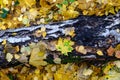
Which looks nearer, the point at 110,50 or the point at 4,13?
the point at 110,50

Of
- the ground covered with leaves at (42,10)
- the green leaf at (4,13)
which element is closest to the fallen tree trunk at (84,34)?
the ground covered with leaves at (42,10)

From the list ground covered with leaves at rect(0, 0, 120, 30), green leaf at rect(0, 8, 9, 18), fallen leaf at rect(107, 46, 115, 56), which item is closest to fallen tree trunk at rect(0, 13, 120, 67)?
fallen leaf at rect(107, 46, 115, 56)

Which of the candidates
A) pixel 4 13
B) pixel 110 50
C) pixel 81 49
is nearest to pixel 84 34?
pixel 81 49

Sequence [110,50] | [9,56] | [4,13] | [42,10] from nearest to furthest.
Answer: [110,50], [9,56], [42,10], [4,13]

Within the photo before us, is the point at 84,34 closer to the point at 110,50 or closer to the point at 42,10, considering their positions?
the point at 110,50

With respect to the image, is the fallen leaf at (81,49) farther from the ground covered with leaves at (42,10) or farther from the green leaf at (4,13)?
the green leaf at (4,13)

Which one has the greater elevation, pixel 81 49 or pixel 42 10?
pixel 42 10

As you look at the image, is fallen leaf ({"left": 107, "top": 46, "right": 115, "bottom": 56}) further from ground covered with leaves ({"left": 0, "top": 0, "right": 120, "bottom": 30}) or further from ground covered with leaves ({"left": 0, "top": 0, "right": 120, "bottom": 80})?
ground covered with leaves ({"left": 0, "top": 0, "right": 120, "bottom": 30})

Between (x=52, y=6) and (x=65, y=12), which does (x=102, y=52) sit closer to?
(x=65, y=12)

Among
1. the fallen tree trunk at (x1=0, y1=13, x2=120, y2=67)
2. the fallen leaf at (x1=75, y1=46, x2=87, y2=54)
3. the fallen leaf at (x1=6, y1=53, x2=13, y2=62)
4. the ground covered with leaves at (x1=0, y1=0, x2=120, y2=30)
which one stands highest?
the ground covered with leaves at (x1=0, y1=0, x2=120, y2=30)
